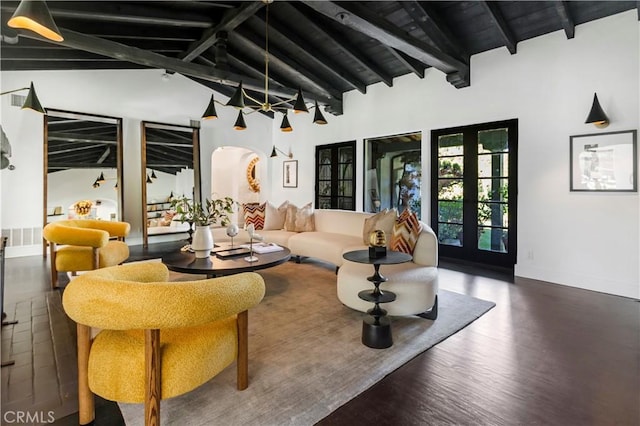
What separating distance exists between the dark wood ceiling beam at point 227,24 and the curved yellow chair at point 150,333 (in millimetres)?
3974

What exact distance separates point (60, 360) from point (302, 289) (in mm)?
2255

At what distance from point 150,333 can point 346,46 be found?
5.24 metres

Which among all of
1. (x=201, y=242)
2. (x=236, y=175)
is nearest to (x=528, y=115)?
(x=201, y=242)

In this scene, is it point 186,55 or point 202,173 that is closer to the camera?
point 186,55

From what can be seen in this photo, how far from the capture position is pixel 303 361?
7.36 feet

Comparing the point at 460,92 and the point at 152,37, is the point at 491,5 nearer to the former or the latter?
the point at 460,92

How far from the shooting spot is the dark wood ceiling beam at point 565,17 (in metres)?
3.73

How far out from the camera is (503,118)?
15.7ft

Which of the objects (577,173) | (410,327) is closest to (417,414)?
(410,327)

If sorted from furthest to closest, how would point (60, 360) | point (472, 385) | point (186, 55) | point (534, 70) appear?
point (186, 55)
point (534, 70)
point (60, 360)
point (472, 385)

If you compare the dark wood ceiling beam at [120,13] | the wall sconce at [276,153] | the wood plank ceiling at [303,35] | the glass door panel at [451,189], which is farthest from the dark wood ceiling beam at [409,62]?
the wall sconce at [276,153]

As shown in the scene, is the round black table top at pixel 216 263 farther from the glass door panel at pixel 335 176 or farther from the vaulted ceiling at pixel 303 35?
the glass door panel at pixel 335 176

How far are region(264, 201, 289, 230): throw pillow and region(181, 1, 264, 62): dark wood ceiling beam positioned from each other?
113 inches

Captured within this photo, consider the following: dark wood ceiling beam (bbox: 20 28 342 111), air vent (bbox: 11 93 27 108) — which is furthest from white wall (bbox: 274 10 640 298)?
air vent (bbox: 11 93 27 108)
